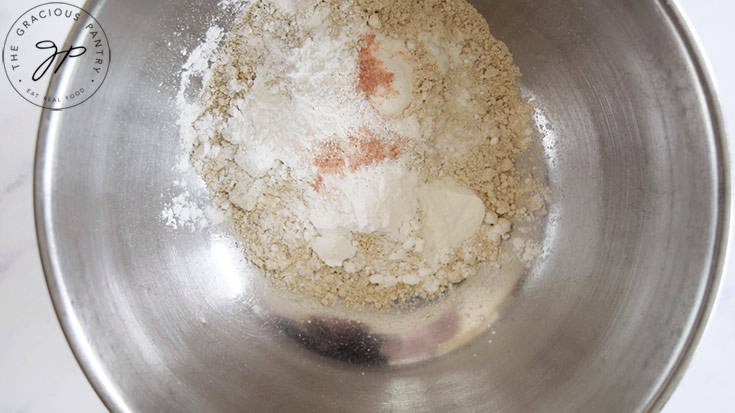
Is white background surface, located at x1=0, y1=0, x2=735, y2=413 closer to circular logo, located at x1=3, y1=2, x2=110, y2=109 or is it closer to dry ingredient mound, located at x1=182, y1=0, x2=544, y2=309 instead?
circular logo, located at x1=3, y1=2, x2=110, y2=109

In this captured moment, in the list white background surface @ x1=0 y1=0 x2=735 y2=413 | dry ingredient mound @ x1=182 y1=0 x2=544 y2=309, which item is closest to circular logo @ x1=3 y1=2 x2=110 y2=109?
white background surface @ x1=0 y1=0 x2=735 y2=413

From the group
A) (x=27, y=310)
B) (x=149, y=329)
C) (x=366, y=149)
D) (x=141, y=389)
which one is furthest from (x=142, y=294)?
(x=366, y=149)

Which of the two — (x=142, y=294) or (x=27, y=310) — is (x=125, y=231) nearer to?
(x=142, y=294)

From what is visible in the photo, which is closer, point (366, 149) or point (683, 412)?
point (366, 149)

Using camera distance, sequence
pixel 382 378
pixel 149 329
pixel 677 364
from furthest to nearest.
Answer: pixel 382 378
pixel 149 329
pixel 677 364

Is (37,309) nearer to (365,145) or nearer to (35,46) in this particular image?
(35,46)

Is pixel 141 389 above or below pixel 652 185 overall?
below

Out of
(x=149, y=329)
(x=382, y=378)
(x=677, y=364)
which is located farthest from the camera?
(x=382, y=378)
